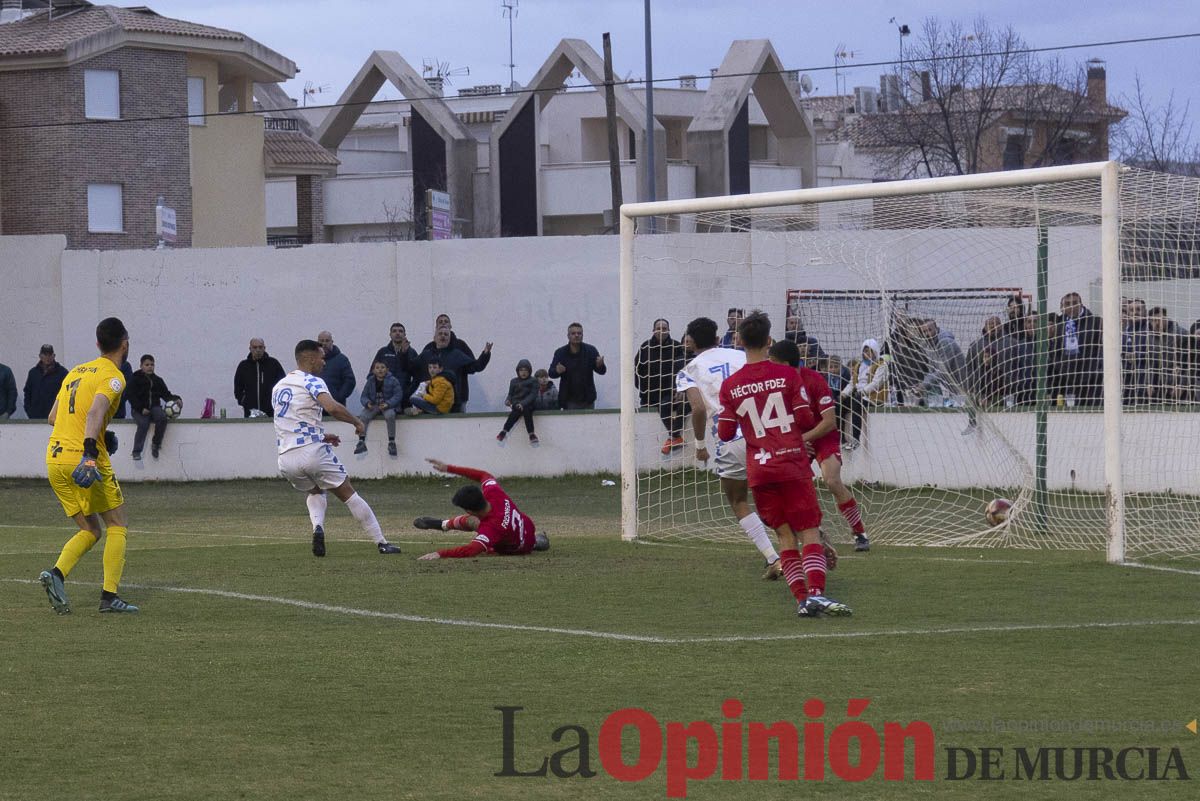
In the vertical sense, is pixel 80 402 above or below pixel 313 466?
above

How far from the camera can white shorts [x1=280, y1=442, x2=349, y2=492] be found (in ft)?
43.4

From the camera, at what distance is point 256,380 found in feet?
77.7

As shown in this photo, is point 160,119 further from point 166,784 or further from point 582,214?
point 166,784

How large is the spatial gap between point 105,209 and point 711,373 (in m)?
35.9

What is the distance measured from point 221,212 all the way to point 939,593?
126 ft

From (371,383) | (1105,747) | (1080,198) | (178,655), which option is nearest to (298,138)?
(371,383)

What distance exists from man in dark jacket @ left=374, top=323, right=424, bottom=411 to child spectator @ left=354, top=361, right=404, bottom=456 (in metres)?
0.38

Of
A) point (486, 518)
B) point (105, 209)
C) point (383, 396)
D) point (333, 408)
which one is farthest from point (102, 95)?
point (486, 518)

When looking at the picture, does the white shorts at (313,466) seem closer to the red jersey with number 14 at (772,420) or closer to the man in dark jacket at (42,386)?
the red jersey with number 14 at (772,420)

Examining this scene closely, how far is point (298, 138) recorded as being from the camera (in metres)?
50.3

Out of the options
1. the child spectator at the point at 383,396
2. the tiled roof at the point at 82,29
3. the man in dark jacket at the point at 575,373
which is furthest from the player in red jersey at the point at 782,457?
the tiled roof at the point at 82,29

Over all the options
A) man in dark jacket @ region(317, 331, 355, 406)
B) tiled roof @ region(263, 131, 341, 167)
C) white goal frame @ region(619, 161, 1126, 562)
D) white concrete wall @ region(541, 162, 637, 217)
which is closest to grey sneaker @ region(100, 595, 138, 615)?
white goal frame @ region(619, 161, 1126, 562)

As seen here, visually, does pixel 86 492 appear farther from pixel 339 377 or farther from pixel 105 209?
pixel 105 209

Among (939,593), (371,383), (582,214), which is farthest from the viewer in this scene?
(582,214)
